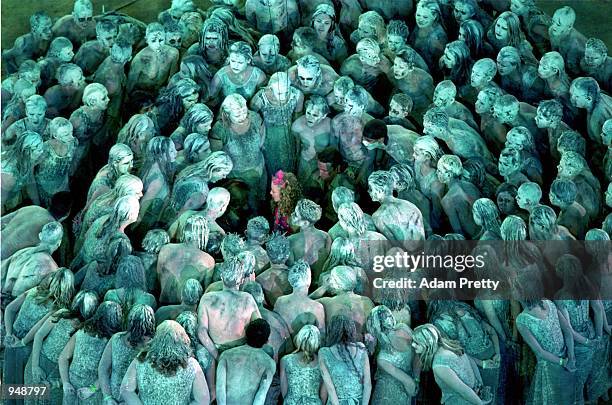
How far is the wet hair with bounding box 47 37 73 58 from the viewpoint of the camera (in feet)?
46.5

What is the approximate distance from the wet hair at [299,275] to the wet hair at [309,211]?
60cm

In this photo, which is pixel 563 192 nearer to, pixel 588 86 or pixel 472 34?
pixel 588 86

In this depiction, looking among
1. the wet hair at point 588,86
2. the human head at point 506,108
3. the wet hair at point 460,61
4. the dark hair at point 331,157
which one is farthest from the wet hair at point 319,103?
the wet hair at point 588,86

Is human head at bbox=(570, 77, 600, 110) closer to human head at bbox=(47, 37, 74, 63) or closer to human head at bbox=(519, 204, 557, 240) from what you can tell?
human head at bbox=(519, 204, 557, 240)

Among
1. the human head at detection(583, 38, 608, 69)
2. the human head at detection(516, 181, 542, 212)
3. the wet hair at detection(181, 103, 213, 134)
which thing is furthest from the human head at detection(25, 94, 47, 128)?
the human head at detection(583, 38, 608, 69)

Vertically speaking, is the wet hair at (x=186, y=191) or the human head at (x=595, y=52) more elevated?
the human head at (x=595, y=52)

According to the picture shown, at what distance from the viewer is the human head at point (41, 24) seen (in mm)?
14297

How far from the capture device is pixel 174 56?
46.5ft

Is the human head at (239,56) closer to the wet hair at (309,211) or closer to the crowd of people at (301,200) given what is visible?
the crowd of people at (301,200)

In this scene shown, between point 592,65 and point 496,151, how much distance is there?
1182 millimetres

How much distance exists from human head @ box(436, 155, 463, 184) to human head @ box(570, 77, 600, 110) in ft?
4.35

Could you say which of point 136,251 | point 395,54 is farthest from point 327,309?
point 395,54

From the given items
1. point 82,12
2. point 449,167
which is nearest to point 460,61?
point 449,167

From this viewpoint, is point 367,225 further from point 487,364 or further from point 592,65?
point 592,65
